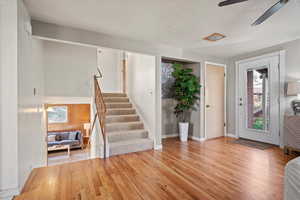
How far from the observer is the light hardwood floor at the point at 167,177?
1.76m

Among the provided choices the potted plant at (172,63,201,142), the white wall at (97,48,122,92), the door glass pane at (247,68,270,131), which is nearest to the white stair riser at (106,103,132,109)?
the white wall at (97,48,122,92)

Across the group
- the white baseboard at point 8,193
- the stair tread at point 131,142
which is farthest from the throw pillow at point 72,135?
the white baseboard at point 8,193

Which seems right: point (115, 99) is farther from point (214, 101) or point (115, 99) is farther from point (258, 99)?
point (258, 99)

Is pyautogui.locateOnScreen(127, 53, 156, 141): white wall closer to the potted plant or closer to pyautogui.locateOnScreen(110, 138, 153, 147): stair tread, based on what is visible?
pyautogui.locateOnScreen(110, 138, 153, 147): stair tread

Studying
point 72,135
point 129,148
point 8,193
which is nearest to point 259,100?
point 129,148

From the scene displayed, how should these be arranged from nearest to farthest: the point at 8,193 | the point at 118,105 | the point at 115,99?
the point at 8,193 < the point at 118,105 < the point at 115,99

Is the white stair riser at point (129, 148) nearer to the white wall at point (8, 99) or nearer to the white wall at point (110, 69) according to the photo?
the white wall at point (8, 99)

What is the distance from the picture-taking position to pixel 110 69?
6109 millimetres

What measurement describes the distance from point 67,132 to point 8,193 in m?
5.56

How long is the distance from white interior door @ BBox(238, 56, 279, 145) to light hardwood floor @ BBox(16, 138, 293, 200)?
0.72 m

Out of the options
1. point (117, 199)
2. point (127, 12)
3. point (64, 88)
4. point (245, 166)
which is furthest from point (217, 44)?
point (64, 88)

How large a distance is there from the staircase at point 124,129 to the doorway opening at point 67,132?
2.32m

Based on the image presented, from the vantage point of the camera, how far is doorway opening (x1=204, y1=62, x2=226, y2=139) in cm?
422

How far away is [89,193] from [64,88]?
2895mm
